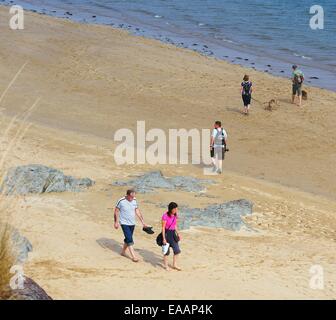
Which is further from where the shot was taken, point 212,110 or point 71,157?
point 212,110

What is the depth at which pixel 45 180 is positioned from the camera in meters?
15.2

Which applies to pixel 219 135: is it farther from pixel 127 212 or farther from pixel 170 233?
pixel 170 233

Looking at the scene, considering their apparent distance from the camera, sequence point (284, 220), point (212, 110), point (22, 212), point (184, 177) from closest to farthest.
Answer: point (22, 212)
point (284, 220)
point (184, 177)
point (212, 110)

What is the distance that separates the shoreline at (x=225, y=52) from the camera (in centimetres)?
3375

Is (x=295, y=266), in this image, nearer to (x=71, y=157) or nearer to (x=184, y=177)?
(x=184, y=177)

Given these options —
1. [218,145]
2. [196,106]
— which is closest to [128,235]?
[218,145]

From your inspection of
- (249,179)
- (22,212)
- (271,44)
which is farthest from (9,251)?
(271,44)

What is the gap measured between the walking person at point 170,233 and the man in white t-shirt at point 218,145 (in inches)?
257

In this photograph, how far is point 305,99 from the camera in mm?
27938

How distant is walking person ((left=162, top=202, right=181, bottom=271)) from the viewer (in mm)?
11664

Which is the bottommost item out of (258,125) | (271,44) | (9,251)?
(9,251)
